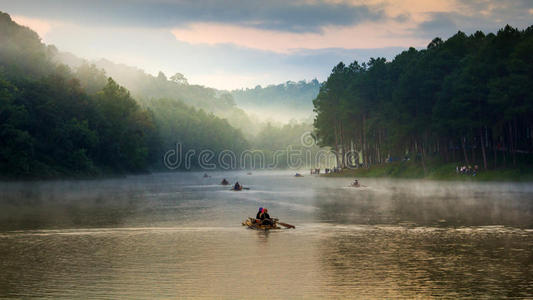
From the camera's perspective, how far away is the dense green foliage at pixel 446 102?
90.5 meters

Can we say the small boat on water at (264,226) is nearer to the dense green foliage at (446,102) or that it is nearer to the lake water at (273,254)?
the lake water at (273,254)

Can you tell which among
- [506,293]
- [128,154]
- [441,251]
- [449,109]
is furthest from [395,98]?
[506,293]

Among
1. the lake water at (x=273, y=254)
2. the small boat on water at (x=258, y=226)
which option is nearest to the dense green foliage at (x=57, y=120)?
the lake water at (x=273, y=254)

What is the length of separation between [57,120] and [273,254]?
101 meters

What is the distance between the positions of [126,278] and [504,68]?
282 feet

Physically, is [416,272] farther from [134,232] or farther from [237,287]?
[134,232]

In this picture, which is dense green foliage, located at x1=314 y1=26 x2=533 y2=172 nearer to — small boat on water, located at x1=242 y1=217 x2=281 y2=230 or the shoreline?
the shoreline

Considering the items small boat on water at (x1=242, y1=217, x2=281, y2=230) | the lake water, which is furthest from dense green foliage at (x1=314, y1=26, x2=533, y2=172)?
small boat on water at (x1=242, y1=217, x2=281, y2=230)

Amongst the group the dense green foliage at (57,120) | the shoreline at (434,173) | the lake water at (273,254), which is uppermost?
the dense green foliage at (57,120)

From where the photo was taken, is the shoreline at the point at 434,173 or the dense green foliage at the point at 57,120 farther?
the dense green foliage at the point at 57,120

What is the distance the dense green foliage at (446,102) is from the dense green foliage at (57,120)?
5518 centimetres

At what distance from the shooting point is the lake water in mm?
21781

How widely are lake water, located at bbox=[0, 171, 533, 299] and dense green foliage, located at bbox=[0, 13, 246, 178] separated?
54663 millimetres

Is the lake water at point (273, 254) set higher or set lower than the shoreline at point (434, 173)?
lower
